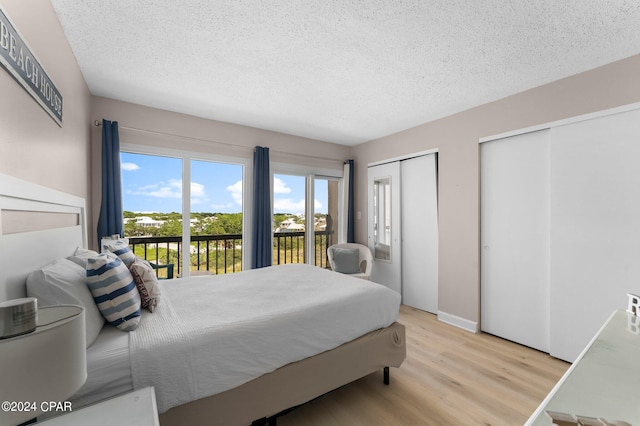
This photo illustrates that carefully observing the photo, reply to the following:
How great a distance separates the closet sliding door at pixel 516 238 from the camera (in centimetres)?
273

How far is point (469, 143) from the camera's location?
128 inches

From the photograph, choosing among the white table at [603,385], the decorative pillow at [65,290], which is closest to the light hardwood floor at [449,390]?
the white table at [603,385]

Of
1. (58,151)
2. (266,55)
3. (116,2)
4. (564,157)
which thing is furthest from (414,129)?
(58,151)

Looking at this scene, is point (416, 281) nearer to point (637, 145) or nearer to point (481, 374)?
point (481, 374)

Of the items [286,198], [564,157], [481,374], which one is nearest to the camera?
[481,374]

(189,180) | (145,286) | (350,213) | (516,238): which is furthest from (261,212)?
(516,238)

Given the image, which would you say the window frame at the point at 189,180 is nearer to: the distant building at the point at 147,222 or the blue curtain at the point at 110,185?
the blue curtain at the point at 110,185

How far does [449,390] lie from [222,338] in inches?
69.9

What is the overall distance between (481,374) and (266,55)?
10.3 ft

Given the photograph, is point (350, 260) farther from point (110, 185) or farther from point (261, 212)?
point (110, 185)

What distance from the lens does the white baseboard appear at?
3.14 metres

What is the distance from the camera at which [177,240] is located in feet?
11.6

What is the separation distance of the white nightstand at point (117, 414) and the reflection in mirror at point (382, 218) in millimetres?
3758

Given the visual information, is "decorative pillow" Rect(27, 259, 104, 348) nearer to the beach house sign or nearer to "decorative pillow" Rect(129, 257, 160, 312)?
"decorative pillow" Rect(129, 257, 160, 312)
